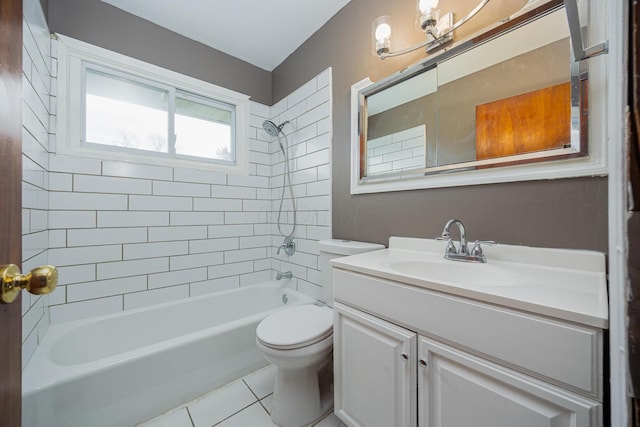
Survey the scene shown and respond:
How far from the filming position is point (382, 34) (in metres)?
1.33

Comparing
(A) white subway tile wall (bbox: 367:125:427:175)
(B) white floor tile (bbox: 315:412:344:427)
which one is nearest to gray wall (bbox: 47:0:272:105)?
(A) white subway tile wall (bbox: 367:125:427:175)

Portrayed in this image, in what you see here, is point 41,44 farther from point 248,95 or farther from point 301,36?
point 301,36

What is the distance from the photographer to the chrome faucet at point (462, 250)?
3.27ft

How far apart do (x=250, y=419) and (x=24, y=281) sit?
4.17 feet

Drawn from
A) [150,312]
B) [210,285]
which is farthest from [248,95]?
[150,312]

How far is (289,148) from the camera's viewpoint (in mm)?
2145

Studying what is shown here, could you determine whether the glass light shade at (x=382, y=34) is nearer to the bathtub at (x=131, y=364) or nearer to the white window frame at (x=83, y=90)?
the white window frame at (x=83, y=90)

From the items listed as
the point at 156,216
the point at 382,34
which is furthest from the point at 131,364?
the point at 382,34

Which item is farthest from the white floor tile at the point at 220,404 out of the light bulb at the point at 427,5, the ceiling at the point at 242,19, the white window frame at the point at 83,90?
the ceiling at the point at 242,19

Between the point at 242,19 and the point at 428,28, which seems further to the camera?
the point at 242,19

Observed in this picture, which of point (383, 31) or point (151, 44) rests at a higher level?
point (151, 44)

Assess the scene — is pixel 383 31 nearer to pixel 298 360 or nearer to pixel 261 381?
pixel 298 360

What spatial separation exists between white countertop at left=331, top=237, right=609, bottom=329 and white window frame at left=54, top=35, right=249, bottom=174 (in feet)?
5.34

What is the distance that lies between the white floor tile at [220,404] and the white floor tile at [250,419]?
3 centimetres
